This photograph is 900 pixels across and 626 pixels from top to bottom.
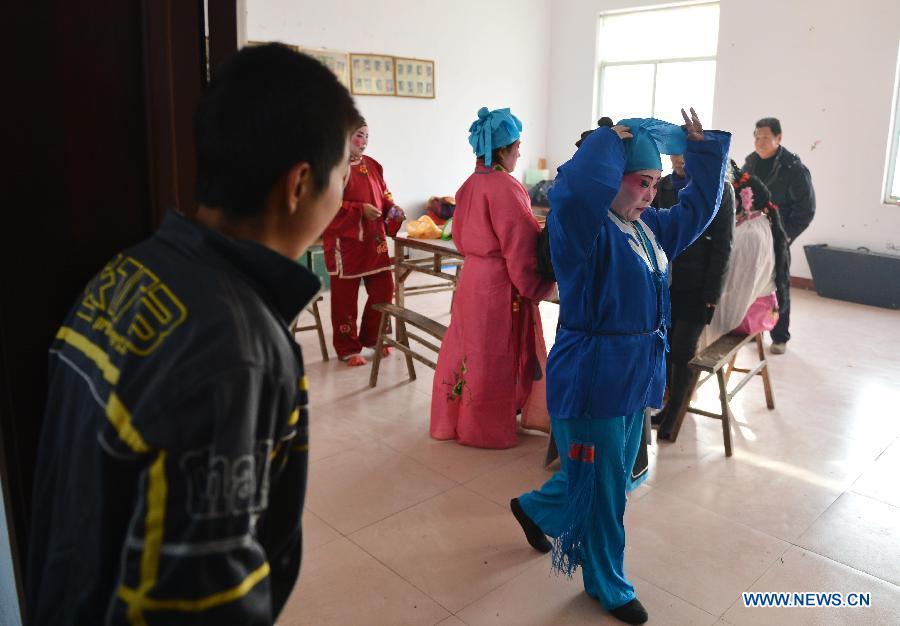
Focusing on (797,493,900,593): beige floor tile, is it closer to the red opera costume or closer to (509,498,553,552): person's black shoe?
(509,498,553,552): person's black shoe

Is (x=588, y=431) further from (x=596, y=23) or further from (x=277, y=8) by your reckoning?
(x=596, y=23)

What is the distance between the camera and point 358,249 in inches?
175

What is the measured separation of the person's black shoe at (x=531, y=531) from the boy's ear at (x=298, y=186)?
5.85ft

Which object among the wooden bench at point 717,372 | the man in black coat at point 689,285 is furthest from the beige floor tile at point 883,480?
the man in black coat at point 689,285

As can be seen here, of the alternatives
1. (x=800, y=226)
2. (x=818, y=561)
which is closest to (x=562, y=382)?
(x=818, y=561)

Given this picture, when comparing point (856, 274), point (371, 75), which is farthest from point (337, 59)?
point (856, 274)

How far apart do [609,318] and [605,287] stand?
87 mm

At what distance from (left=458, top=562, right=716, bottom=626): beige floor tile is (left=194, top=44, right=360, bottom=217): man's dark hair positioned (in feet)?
5.39

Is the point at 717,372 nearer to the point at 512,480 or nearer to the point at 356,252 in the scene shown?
the point at 512,480

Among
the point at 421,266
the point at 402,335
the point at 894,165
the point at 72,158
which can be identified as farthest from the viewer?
the point at 894,165

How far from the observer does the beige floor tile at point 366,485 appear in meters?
2.67

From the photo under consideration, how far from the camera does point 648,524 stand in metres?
2.62

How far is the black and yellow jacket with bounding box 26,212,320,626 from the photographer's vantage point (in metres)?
0.69

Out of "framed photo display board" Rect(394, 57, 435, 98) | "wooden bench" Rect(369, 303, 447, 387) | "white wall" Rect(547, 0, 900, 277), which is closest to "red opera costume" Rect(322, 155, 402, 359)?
"wooden bench" Rect(369, 303, 447, 387)
